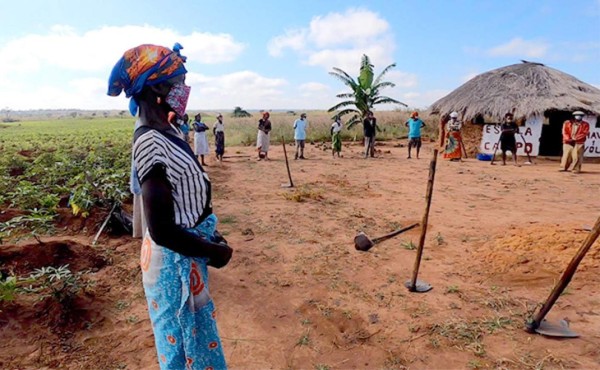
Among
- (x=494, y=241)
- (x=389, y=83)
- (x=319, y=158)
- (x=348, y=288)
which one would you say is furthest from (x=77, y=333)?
(x=389, y=83)

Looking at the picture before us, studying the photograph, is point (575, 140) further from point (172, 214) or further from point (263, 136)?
point (172, 214)

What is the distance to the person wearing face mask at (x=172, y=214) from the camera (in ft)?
4.14

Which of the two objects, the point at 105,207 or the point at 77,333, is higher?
the point at 105,207

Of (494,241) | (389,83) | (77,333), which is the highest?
(389,83)

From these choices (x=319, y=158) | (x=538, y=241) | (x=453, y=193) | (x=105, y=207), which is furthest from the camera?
(x=319, y=158)

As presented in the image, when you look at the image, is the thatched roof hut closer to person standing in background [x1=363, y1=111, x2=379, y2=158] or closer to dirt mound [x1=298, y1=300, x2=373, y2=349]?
person standing in background [x1=363, y1=111, x2=379, y2=158]

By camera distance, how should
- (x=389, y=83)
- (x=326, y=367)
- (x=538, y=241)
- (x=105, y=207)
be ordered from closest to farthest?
1. (x=326, y=367)
2. (x=538, y=241)
3. (x=105, y=207)
4. (x=389, y=83)

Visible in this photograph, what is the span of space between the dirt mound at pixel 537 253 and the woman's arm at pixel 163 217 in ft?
12.0

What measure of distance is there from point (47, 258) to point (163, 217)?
3409 millimetres

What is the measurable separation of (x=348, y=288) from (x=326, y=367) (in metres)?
1.16

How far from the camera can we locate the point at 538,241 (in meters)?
4.39

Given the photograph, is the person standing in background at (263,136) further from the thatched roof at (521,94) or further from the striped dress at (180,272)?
the striped dress at (180,272)

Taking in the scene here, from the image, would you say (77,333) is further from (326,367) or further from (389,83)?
(389,83)

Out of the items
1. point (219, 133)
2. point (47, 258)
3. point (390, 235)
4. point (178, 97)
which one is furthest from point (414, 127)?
point (178, 97)
